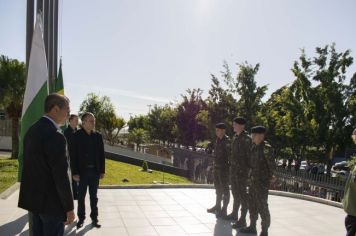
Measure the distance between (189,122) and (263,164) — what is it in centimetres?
2358

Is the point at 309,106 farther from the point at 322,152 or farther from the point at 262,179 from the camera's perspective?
the point at 262,179

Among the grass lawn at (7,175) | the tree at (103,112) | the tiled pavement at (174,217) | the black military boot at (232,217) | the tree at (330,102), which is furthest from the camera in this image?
the tree at (103,112)

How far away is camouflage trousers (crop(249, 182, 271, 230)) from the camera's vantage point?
6042 mm

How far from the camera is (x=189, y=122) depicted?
2975cm

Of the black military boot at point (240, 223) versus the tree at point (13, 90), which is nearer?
Result: the black military boot at point (240, 223)

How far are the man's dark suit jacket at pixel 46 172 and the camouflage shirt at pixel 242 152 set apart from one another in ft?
13.0

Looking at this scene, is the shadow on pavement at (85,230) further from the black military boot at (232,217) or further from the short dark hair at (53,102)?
the short dark hair at (53,102)

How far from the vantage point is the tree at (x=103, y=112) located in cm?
4641

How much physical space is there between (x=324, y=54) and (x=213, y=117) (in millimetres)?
6449

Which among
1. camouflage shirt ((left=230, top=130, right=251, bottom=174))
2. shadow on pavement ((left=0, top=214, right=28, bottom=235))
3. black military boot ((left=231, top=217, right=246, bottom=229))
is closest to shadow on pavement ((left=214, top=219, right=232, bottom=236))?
black military boot ((left=231, top=217, right=246, bottom=229))

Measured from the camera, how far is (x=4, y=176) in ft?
40.3

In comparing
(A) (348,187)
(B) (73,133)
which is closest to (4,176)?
(B) (73,133)

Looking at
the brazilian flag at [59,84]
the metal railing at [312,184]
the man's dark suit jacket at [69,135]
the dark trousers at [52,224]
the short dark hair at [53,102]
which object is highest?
the brazilian flag at [59,84]

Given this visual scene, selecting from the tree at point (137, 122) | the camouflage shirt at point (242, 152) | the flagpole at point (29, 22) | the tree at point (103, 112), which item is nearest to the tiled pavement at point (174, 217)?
the camouflage shirt at point (242, 152)
